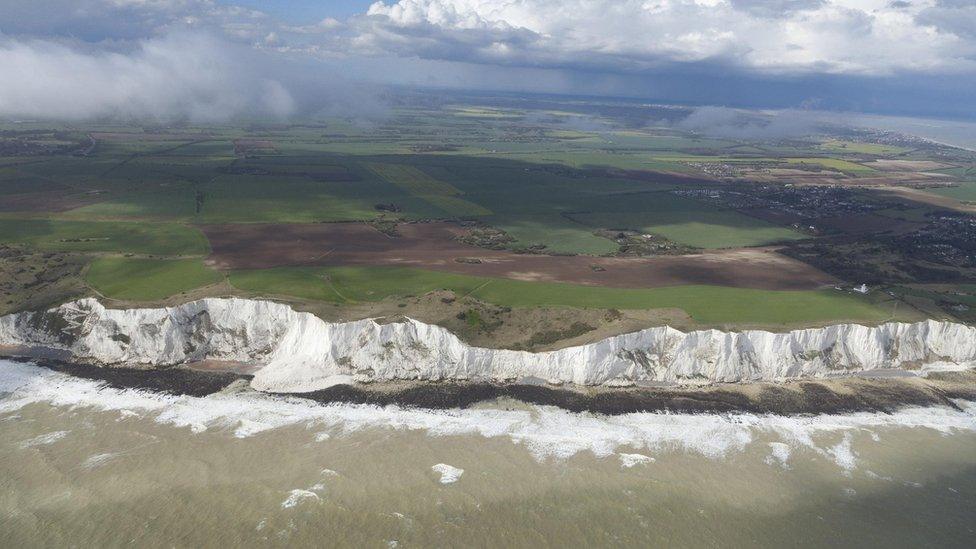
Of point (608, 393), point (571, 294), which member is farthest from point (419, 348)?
point (571, 294)

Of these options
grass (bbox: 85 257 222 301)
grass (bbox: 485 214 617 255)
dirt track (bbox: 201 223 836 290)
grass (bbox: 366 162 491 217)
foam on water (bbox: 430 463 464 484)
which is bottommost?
foam on water (bbox: 430 463 464 484)

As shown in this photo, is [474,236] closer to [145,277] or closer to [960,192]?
[145,277]

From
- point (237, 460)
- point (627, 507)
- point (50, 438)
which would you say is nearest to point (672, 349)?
point (627, 507)

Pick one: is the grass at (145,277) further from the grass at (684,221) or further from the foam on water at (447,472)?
the grass at (684,221)

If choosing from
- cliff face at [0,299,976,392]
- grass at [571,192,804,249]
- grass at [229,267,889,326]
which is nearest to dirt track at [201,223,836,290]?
grass at [229,267,889,326]

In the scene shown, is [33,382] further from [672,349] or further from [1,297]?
[672,349]

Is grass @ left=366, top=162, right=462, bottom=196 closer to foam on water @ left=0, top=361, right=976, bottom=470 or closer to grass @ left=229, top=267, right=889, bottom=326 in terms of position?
grass @ left=229, top=267, right=889, bottom=326

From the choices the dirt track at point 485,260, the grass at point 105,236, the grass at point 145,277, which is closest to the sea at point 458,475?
the grass at point 145,277
